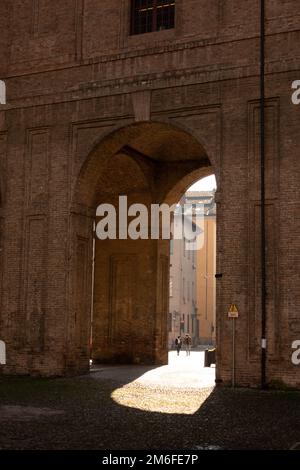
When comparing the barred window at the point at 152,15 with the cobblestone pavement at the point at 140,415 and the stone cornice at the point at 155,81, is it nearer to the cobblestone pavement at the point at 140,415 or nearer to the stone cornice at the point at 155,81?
the stone cornice at the point at 155,81

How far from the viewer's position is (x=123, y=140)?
20234 millimetres

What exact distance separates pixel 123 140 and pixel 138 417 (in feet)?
32.4

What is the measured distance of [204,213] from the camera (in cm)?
5944

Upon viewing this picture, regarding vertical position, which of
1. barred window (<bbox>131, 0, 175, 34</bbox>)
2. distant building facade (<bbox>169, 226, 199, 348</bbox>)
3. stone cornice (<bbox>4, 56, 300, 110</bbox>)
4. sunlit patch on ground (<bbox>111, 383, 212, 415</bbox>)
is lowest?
sunlit patch on ground (<bbox>111, 383, 212, 415</bbox>)

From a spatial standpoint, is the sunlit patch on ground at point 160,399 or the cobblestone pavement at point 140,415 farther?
the sunlit patch on ground at point 160,399

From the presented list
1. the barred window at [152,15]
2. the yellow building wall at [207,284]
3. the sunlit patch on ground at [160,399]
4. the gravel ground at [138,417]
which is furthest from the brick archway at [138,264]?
the yellow building wall at [207,284]

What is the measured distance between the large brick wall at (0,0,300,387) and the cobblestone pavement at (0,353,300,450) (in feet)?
5.12

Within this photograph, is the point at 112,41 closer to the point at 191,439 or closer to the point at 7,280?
the point at 7,280

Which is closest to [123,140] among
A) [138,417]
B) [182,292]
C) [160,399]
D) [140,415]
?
[160,399]

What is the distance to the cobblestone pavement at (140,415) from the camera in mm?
10203

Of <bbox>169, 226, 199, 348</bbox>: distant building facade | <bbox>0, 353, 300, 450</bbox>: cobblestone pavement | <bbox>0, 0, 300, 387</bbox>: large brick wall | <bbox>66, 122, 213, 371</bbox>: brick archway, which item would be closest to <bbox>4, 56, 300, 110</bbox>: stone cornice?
<bbox>0, 0, 300, 387</bbox>: large brick wall

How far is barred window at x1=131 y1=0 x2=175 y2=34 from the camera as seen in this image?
64.8ft

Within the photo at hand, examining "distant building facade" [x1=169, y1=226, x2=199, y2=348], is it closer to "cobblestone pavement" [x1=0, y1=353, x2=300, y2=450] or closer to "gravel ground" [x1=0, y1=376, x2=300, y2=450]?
"cobblestone pavement" [x1=0, y1=353, x2=300, y2=450]

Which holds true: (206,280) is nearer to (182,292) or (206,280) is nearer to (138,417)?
(182,292)
